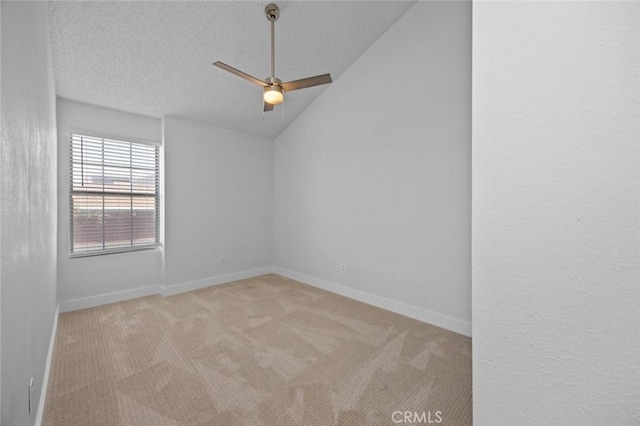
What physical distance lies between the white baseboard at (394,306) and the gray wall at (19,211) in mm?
3018

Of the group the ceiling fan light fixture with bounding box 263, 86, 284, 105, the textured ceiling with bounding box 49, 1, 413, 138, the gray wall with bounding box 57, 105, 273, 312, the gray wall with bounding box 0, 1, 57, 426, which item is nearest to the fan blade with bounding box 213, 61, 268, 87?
Answer: the ceiling fan light fixture with bounding box 263, 86, 284, 105

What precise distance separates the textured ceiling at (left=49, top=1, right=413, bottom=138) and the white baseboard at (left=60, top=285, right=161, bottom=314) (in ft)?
8.12

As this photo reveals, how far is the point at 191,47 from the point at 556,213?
3.37m

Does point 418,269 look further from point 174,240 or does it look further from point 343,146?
point 174,240

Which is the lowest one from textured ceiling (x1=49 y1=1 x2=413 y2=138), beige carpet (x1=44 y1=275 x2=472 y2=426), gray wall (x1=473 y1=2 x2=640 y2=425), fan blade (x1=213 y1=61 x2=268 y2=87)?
beige carpet (x1=44 y1=275 x2=472 y2=426)

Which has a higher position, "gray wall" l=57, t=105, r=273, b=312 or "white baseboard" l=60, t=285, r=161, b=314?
"gray wall" l=57, t=105, r=273, b=312

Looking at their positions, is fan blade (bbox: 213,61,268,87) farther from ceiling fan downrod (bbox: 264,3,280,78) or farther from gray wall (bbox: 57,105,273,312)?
gray wall (bbox: 57,105,273,312)

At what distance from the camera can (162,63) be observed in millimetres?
2879

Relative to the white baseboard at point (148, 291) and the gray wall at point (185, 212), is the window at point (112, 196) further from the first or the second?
the white baseboard at point (148, 291)

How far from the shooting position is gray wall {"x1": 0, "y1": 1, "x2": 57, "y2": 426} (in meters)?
0.93

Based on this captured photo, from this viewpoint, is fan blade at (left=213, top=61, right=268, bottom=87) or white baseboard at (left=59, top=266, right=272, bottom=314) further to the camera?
white baseboard at (left=59, top=266, right=272, bottom=314)

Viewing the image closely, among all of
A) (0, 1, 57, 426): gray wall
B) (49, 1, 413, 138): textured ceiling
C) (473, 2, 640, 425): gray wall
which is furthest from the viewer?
(49, 1, 413, 138): textured ceiling

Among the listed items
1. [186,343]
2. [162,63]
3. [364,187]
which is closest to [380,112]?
[364,187]

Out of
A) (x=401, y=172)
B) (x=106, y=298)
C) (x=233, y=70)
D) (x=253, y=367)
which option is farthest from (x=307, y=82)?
(x=106, y=298)
